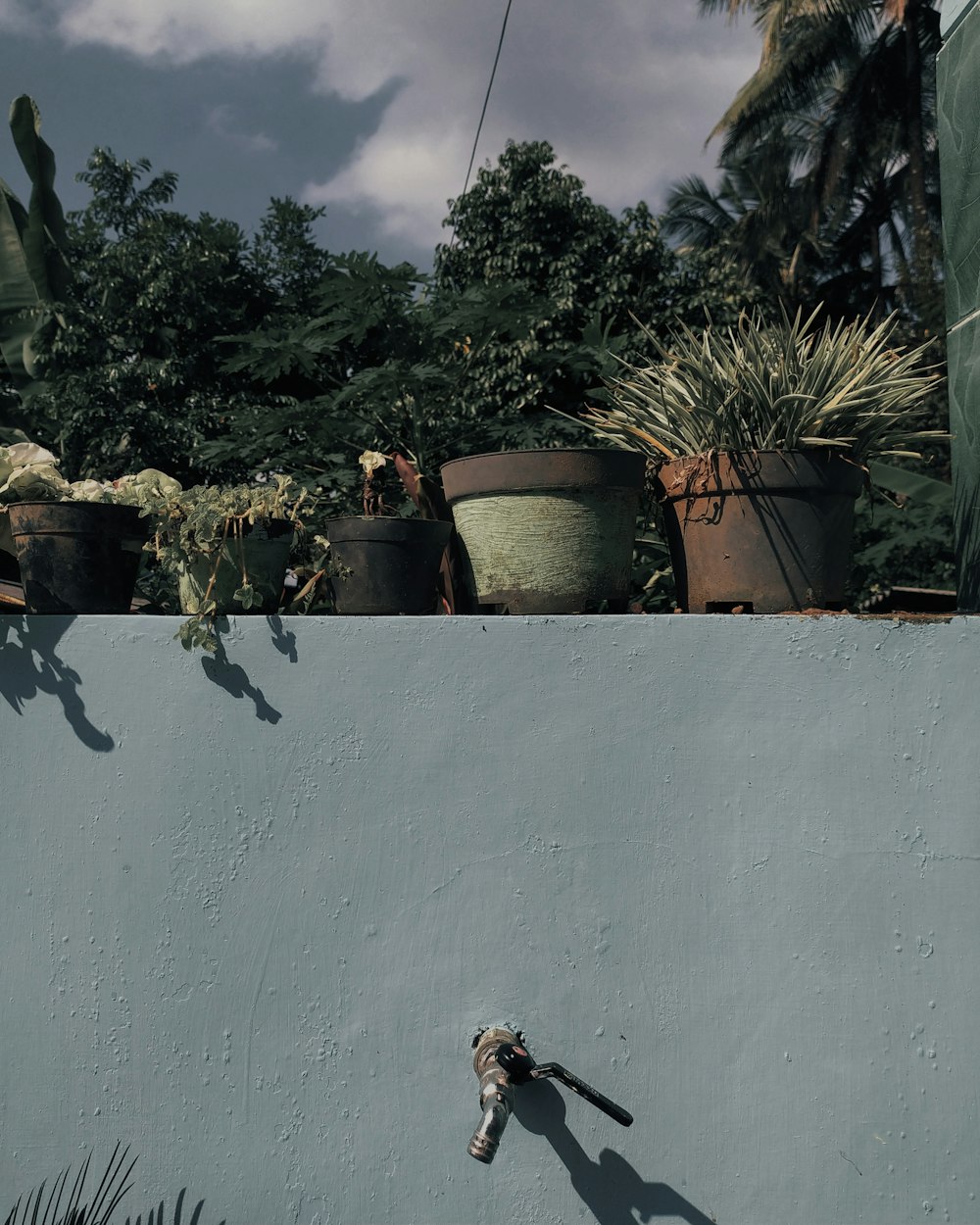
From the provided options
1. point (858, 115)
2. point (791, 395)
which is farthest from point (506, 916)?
point (858, 115)

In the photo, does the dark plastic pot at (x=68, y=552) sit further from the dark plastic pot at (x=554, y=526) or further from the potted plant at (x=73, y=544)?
the dark plastic pot at (x=554, y=526)

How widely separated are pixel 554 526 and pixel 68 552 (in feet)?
3.67

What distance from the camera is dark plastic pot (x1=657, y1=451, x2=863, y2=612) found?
6.98ft

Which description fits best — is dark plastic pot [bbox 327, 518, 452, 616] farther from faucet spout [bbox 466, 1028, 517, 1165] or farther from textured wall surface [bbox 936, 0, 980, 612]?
textured wall surface [bbox 936, 0, 980, 612]

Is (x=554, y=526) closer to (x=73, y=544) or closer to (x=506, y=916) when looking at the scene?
(x=506, y=916)

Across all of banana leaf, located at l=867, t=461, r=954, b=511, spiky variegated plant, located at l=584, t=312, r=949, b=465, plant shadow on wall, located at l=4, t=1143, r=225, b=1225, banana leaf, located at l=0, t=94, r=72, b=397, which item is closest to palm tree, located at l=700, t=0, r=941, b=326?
banana leaf, located at l=867, t=461, r=954, b=511

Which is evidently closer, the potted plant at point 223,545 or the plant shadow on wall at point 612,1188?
the plant shadow on wall at point 612,1188

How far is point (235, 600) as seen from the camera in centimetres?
218

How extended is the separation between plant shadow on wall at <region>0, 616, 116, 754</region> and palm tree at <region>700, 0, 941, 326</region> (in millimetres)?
12530

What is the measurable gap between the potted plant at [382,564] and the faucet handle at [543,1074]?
929mm

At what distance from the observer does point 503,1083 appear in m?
1.79

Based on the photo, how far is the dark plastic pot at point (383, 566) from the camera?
2205mm

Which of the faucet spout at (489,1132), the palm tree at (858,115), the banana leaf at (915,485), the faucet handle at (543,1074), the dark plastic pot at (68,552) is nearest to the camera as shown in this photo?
the faucet spout at (489,1132)

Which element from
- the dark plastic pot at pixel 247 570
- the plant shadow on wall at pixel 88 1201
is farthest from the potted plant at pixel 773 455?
the plant shadow on wall at pixel 88 1201
